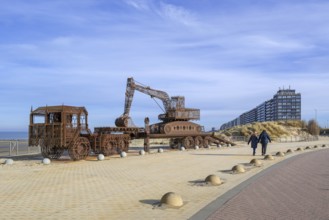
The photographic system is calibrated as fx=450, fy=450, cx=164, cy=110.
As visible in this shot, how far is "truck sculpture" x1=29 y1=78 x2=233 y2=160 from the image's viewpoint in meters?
24.3

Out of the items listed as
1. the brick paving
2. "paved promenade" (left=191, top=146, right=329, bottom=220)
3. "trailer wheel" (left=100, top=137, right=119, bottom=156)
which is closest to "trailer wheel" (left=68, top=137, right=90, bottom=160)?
"trailer wheel" (left=100, top=137, right=119, bottom=156)

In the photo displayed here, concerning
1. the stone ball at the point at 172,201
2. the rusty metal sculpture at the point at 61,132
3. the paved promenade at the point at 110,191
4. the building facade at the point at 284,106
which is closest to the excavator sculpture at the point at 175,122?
the rusty metal sculpture at the point at 61,132

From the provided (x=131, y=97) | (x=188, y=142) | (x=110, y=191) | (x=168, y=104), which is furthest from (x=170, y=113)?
(x=110, y=191)

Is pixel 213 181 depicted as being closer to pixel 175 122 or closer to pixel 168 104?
pixel 175 122

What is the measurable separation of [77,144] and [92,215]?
630 inches

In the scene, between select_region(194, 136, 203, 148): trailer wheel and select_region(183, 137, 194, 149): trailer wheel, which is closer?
select_region(183, 137, 194, 149): trailer wheel

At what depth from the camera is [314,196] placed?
11227 millimetres

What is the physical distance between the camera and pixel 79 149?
81.6 ft

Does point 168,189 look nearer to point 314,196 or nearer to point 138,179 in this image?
point 138,179

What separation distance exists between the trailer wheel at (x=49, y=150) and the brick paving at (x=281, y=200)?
13107mm

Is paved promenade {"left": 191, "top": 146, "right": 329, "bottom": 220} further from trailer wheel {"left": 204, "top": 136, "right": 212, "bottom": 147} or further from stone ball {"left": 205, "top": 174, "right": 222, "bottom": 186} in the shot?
trailer wheel {"left": 204, "top": 136, "right": 212, "bottom": 147}

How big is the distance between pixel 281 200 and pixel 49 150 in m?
17.4

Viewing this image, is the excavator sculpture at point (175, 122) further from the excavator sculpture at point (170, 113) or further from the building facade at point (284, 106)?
the building facade at point (284, 106)

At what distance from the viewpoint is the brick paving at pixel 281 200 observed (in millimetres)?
8844
